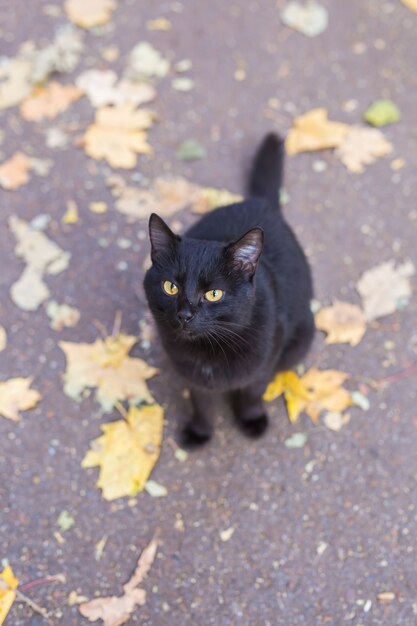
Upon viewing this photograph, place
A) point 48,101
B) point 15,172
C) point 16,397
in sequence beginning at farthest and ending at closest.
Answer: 1. point 48,101
2. point 15,172
3. point 16,397

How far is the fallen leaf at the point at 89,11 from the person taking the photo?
3.95 meters

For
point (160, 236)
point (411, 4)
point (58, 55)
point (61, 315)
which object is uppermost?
point (411, 4)

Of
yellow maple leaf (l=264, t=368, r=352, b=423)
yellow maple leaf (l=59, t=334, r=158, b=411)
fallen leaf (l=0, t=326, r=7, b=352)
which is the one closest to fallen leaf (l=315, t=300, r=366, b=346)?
yellow maple leaf (l=264, t=368, r=352, b=423)

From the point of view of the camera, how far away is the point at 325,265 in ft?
10.4

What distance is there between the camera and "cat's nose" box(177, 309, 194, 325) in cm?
193

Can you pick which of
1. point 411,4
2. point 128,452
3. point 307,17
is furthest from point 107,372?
point 411,4

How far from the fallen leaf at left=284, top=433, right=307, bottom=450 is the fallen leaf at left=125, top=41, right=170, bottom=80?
7.73 feet

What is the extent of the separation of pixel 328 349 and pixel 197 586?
→ 120 centimetres

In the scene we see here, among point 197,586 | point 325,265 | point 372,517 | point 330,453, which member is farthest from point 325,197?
point 197,586

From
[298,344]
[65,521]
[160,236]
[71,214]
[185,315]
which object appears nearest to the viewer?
[185,315]

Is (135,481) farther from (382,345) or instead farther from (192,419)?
(382,345)

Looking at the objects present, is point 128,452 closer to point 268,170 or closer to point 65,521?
point 65,521

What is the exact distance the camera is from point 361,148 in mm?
3482

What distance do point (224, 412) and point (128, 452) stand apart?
0.47 metres
